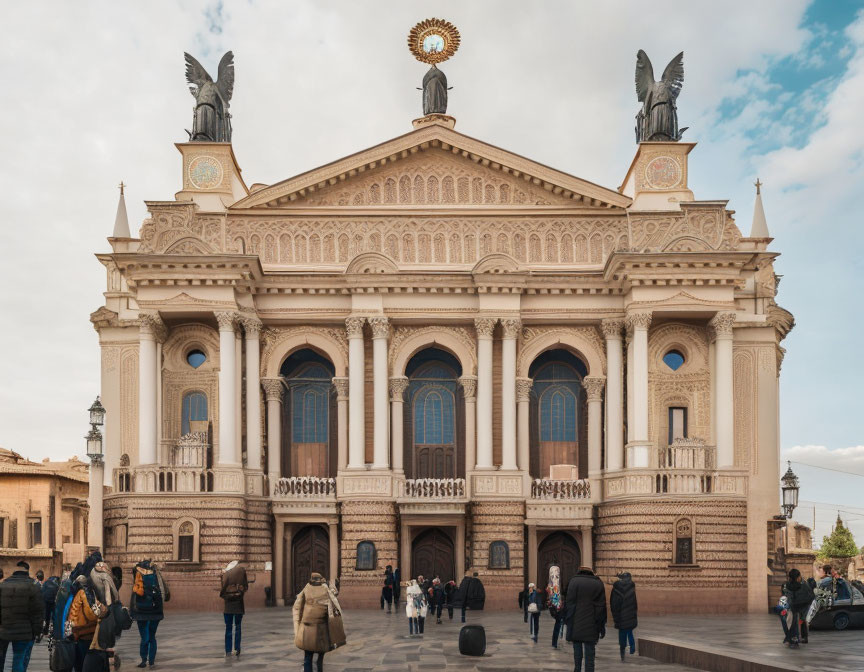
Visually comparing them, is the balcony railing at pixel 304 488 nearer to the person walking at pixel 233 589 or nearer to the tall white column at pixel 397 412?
the tall white column at pixel 397 412

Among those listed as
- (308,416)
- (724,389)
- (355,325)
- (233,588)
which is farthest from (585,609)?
(308,416)

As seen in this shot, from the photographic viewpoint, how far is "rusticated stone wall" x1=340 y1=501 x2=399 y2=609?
→ 3766cm

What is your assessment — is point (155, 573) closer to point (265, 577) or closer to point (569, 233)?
point (265, 577)

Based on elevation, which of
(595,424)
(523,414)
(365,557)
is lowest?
(365,557)

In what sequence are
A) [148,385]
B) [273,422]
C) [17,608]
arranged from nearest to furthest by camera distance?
[17,608], [148,385], [273,422]

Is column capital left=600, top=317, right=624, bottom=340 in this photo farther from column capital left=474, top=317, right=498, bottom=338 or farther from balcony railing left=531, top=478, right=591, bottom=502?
balcony railing left=531, top=478, right=591, bottom=502

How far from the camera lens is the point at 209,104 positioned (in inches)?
1672

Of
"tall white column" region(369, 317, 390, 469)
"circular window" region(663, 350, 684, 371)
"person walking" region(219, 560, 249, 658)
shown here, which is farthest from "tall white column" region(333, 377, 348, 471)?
"person walking" region(219, 560, 249, 658)

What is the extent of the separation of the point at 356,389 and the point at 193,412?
6.47m

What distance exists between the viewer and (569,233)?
1618 inches

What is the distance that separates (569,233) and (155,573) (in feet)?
82.6

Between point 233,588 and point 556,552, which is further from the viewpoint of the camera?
point 556,552

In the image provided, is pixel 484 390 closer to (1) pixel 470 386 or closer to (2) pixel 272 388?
(1) pixel 470 386

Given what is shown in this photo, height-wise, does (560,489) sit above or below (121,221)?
below
